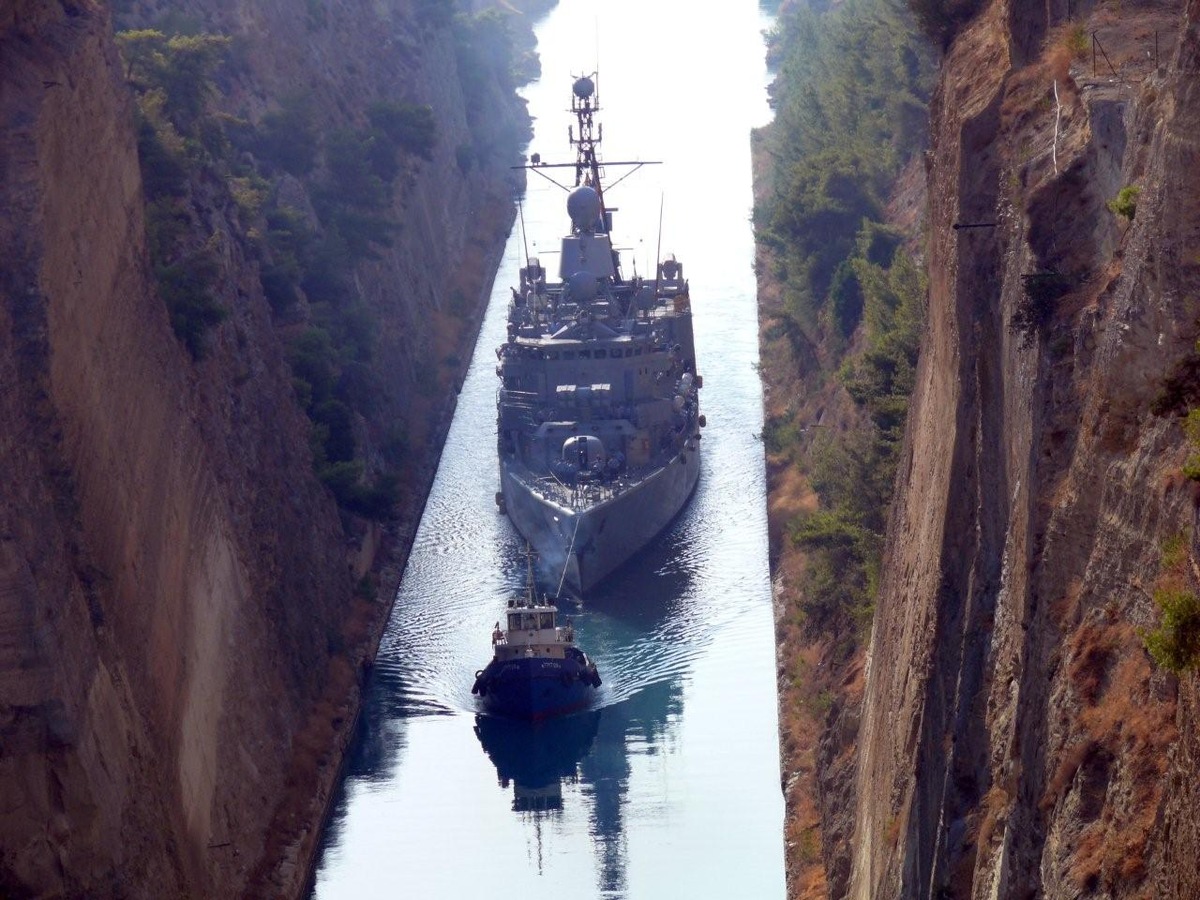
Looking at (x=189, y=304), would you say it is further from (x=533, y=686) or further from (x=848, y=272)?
(x=848, y=272)

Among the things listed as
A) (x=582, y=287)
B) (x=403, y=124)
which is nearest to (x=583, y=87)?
(x=403, y=124)

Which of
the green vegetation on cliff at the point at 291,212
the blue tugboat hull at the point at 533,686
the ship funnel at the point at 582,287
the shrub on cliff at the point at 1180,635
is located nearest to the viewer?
the shrub on cliff at the point at 1180,635

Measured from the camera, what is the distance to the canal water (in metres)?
36.8

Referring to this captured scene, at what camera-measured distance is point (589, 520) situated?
168 feet

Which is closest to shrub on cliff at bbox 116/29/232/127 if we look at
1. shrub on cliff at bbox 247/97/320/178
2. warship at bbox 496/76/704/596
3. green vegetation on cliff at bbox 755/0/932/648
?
shrub on cliff at bbox 247/97/320/178

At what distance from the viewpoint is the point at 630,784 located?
40.6 metres

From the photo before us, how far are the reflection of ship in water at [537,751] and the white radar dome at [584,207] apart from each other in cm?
2555

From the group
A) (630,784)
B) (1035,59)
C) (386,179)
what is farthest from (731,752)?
(386,179)

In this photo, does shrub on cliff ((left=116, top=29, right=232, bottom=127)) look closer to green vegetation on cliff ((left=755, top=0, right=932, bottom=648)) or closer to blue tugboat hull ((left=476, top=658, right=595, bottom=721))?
blue tugboat hull ((left=476, top=658, right=595, bottom=721))

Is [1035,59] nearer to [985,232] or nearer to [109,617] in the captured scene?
[985,232]

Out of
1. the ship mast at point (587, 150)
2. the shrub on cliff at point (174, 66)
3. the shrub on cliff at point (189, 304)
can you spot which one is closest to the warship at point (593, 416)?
the ship mast at point (587, 150)

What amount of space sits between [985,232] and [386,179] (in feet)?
171

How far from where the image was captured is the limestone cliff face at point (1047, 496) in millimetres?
15625

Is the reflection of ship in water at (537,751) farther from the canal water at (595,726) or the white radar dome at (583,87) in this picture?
the white radar dome at (583,87)
